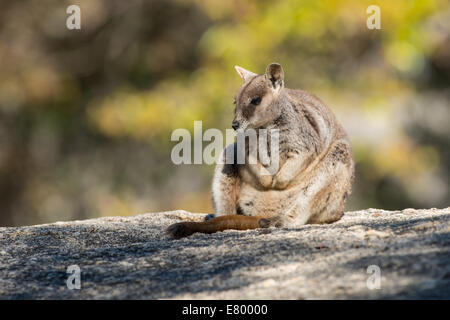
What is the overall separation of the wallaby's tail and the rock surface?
3.5 inches

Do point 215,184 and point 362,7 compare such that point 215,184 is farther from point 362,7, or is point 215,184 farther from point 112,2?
point 112,2

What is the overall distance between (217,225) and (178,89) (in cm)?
822

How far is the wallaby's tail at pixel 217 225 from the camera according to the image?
18.4 ft

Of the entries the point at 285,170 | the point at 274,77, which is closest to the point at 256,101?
the point at 274,77

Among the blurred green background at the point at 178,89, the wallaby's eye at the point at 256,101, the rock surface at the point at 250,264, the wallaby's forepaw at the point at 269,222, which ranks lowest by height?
the rock surface at the point at 250,264

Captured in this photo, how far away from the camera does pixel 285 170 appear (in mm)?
6191

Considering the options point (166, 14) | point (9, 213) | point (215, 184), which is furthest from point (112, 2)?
point (215, 184)

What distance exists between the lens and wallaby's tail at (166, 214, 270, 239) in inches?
221

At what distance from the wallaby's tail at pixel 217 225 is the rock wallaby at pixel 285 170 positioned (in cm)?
2

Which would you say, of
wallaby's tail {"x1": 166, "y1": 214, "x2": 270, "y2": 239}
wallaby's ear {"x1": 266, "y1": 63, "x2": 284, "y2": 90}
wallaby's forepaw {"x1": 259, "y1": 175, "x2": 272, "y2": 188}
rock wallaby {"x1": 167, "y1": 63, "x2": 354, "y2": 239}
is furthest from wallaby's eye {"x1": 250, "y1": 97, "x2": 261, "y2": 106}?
wallaby's tail {"x1": 166, "y1": 214, "x2": 270, "y2": 239}

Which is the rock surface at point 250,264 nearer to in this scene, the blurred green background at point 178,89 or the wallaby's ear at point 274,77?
the wallaby's ear at point 274,77

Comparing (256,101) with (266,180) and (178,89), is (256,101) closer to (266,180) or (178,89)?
(266,180)

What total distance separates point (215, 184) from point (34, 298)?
2689 millimetres

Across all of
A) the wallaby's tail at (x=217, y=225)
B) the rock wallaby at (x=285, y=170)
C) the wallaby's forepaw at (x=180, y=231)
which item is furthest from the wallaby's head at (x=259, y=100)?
the wallaby's forepaw at (x=180, y=231)
